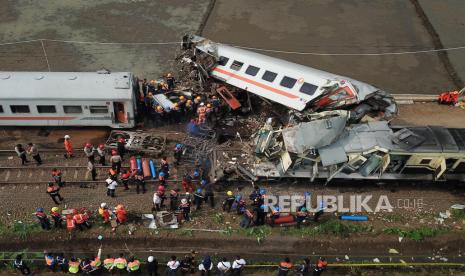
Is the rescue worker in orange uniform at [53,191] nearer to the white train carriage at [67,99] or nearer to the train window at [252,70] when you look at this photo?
the white train carriage at [67,99]

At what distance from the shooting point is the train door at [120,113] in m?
20.9

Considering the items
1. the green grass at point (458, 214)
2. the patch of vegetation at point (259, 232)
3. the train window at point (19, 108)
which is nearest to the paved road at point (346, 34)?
the green grass at point (458, 214)

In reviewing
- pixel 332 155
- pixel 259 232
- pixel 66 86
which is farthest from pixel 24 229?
pixel 332 155

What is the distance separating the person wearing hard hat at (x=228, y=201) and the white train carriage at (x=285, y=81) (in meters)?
5.39

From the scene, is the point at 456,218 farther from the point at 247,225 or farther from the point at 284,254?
the point at 247,225

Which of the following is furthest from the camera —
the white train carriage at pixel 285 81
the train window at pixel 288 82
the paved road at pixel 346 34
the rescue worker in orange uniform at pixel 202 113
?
the paved road at pixel 346 34

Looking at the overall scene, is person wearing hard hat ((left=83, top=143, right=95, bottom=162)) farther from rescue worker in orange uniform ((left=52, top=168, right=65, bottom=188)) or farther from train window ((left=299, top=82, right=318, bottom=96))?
train window ((left=299, top=82, right=318, bottom=96))

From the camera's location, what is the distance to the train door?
20889 millimetres

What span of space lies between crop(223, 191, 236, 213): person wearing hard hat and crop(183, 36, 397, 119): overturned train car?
17.7 feet

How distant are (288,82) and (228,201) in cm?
687

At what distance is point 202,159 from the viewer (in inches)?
778

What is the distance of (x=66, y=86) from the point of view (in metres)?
20.9

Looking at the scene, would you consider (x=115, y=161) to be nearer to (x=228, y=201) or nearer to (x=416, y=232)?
(x=228, y=201)

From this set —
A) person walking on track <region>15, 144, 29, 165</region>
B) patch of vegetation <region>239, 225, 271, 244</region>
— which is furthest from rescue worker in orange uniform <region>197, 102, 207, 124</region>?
person walking on track <region>15, 144, 29, 165</region>
